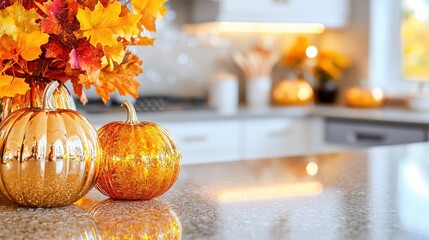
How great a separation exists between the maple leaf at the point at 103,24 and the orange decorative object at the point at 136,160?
0.49 ft

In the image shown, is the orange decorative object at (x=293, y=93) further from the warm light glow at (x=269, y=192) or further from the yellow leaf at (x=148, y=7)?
the yellow leaf at (x=148, y=7)

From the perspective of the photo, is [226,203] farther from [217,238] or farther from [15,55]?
[15,55]

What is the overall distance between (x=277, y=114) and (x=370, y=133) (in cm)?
48

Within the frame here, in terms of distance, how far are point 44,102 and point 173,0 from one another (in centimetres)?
291

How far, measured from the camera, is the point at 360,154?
5.68ft

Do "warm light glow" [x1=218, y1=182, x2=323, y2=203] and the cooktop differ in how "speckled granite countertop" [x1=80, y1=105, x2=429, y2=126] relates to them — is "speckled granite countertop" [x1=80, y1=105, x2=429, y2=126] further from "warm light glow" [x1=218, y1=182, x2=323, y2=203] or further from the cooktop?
"warm light glow" [x1=218, y1=182, x2=323, y2=203]

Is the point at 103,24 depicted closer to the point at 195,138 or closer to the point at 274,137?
the point at 195,138

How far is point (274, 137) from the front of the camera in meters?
3.66

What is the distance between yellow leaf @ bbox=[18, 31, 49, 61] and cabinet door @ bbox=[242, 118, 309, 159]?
2539 mm

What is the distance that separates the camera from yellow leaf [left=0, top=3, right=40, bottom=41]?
1.00 m

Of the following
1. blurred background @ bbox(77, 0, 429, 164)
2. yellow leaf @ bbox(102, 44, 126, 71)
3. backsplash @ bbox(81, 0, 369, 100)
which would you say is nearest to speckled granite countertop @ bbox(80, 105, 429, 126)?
blurred background @ bbox(77, 0, 429, 164)

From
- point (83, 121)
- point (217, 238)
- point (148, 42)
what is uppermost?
point (148, 42)

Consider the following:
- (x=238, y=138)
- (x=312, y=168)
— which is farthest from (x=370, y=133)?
(x=312, y=168)

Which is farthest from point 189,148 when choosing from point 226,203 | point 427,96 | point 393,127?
point 226,203
